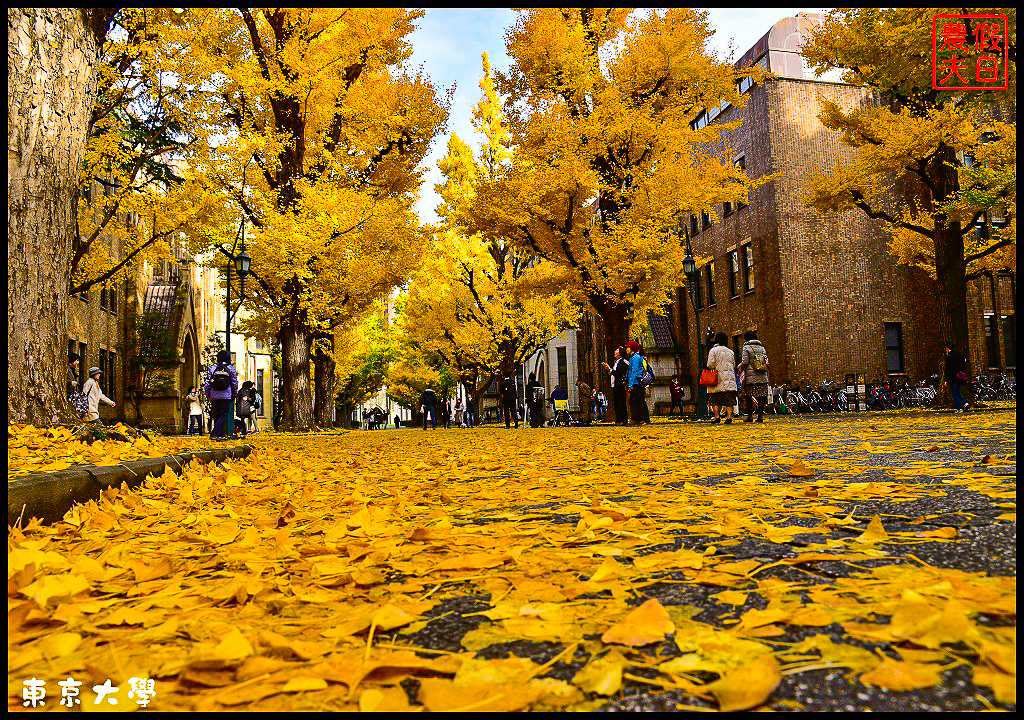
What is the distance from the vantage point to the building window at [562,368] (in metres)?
51.1

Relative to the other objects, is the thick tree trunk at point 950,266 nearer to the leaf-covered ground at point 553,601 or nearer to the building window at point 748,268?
the building window at point 748,268

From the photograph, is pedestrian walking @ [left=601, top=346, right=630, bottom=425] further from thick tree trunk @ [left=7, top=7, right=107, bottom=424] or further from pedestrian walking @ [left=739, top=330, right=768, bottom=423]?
thick tree trunk @ [left=7, top=7, right=107, bottom=424]

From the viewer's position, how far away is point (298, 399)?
18969 millimetres

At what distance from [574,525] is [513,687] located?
181cm

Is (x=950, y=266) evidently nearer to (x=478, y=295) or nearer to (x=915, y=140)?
(x=915, y=140)

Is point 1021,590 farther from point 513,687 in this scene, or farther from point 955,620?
point 513,687

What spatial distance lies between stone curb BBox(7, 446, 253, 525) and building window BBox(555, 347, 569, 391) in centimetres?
4594

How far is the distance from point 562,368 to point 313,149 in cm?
3476

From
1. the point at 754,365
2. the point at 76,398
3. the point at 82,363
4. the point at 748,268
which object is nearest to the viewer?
the point at 754,365

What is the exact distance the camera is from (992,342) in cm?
2755

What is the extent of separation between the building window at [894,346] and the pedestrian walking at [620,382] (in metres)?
15.4

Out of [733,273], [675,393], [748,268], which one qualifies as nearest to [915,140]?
[748,268]

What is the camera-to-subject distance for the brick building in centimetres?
2731

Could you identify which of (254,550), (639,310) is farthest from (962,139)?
(254,550)
